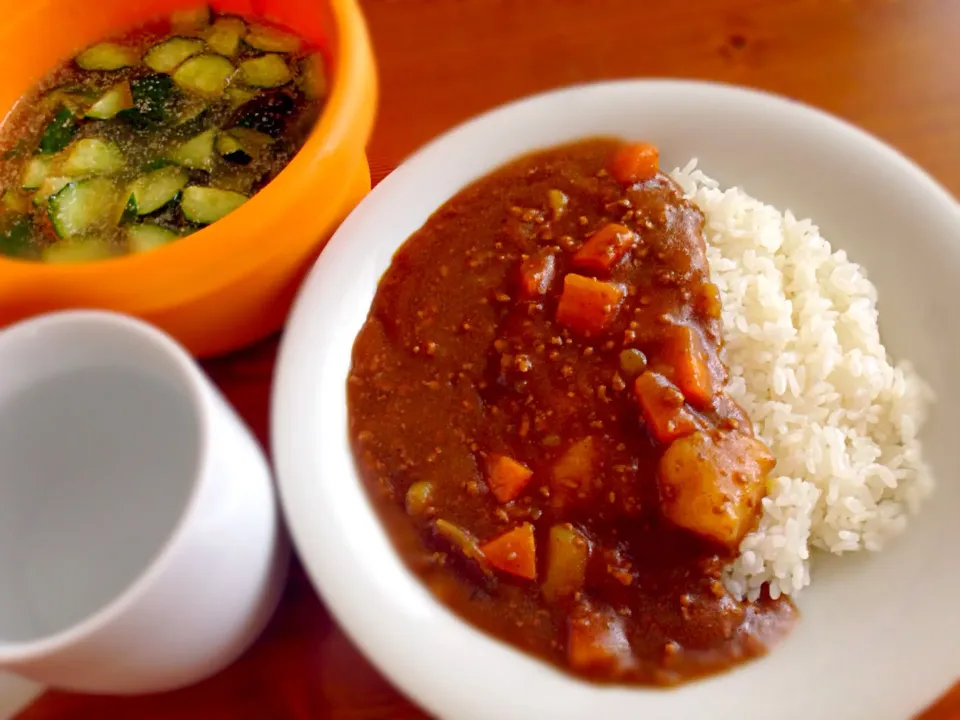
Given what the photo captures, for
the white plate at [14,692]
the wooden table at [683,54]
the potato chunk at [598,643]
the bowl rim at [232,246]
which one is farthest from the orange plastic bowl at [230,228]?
the potato chunk at [598,643]

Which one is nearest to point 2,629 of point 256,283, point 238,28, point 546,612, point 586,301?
point 256,283

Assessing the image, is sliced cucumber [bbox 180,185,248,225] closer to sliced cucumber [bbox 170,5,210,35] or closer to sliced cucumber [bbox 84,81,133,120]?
sliced cucumber [bbox 84,81,133,120]

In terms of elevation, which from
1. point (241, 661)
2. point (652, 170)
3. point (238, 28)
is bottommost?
point (241, 661)

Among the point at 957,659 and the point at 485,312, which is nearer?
the point at 957,659

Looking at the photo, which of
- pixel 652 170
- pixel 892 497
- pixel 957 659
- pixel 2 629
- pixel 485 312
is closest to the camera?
pixel 2 629

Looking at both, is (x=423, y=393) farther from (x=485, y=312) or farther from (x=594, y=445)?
(x=594, y=445)

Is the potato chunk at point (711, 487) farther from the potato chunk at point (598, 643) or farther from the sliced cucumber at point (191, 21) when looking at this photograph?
the sliced cucumber at point (191, 21)

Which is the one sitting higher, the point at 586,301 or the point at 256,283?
the point at 586,301
